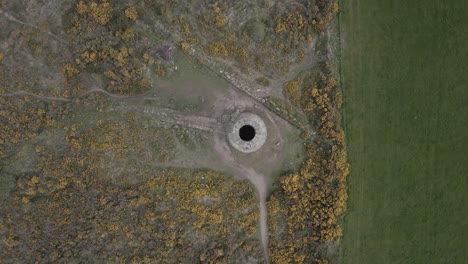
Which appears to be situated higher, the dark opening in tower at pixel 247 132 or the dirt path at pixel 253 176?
the dark opening in tower at pixel 247 132

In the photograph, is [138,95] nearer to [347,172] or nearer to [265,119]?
[265,119]

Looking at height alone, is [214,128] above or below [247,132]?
above

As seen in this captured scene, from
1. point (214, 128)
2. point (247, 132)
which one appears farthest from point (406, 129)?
point (214, 128)

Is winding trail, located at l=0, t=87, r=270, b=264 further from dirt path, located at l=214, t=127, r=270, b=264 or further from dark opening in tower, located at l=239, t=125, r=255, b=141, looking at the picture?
dark opening in tower, located at l=239, t=125, r=255, b=141

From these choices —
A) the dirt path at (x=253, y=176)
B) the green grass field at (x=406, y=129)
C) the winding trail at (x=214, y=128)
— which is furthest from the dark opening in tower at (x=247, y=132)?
the green grass field at (x=406, y=129)

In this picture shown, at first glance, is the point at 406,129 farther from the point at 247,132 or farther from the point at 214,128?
the point at 214,128

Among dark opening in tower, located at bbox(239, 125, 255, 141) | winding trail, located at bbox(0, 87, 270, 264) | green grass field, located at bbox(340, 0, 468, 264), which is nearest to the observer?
dark opening in tower, located at bbox(239, 125, 255, 141)

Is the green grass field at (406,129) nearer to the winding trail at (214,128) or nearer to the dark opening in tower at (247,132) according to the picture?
the winding trail at (214,128)

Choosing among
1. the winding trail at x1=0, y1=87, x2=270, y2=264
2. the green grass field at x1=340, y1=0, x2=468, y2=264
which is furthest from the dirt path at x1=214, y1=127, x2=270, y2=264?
the green grass field at x1=340, y1=0, x2=468, y2=264
